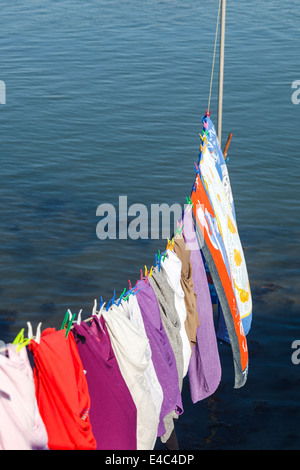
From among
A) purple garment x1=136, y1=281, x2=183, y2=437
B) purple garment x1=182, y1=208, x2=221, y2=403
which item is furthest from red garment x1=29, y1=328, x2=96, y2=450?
purple garment x1=182, y1=208, x2=221, y2=403

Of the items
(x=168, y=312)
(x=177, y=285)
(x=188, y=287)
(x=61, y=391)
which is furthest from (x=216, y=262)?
(x=61, y=391)

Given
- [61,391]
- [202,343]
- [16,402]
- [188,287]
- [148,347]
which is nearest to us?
[16,402]

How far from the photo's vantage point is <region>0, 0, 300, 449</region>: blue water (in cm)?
1082

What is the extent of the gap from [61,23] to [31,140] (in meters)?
13.9

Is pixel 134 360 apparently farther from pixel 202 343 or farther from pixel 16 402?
pixel 202 343

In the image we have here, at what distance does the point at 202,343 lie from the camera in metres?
7.71

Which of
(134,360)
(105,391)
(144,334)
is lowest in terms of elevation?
(105,391)

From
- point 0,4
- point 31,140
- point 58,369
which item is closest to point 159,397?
point 58,369

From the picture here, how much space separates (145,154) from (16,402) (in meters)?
14.9

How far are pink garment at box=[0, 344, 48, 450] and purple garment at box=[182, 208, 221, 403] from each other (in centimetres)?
294

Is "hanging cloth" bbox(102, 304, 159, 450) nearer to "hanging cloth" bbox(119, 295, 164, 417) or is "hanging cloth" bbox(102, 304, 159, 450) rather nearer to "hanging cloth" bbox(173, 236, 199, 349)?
"hanging cloth" bbox(119, 295, 164, 417)

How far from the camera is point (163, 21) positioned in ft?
105
